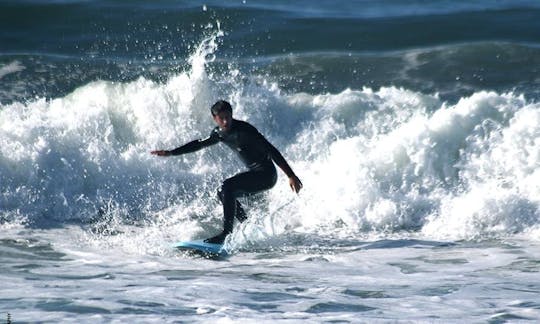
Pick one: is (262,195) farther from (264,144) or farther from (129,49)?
(129,49)

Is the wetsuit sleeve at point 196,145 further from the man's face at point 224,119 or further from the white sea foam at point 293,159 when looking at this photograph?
the white sea foam at point 293,159

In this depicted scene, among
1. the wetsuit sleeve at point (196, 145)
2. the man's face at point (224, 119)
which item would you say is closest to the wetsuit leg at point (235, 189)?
the wetsuit sleeve at point (196, 145)

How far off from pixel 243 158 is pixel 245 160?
0.10ft

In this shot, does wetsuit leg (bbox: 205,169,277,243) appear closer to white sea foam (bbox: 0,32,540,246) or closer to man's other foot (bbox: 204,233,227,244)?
man's other foot (bbox: 204,233,227,244)

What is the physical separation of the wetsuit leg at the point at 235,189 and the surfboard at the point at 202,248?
2.6 inches

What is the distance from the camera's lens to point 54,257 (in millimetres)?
10648

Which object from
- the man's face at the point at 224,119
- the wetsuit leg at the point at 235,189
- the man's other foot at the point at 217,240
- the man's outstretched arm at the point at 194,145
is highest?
the man's face at the point at 224,119

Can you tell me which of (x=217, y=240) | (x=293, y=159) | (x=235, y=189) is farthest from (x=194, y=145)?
(x=293, y=159)

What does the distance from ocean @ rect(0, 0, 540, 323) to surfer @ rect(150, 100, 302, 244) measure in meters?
0.34

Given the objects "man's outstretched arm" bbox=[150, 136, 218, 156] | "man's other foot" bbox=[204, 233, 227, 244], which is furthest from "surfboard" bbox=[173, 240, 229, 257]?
"man's outstretched arm" bbox=[150, 136, 218, 156]

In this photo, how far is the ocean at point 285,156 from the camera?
9008mm

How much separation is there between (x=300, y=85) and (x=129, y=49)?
3394 mm

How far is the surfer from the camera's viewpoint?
1076 centimetres

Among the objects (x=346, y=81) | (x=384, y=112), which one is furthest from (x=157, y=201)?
(x=346, y=81)
